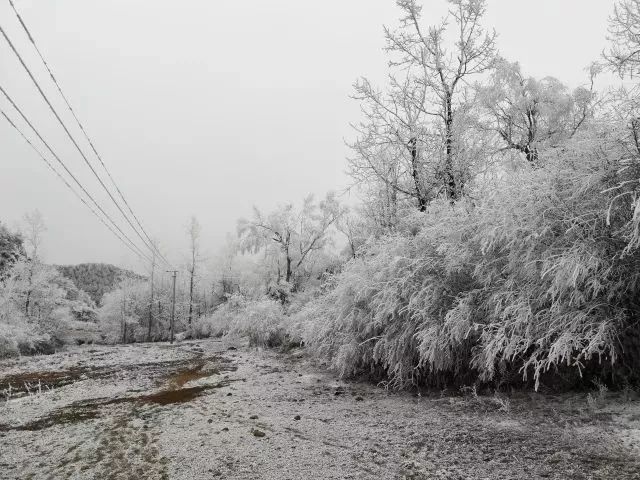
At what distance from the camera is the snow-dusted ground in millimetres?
3385

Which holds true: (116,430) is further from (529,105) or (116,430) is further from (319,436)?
(529,105)

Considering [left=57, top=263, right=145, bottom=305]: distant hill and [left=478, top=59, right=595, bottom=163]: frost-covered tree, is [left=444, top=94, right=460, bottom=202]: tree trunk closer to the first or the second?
[left=478, top=59, right=595, bottom=163]: frost-covered tree

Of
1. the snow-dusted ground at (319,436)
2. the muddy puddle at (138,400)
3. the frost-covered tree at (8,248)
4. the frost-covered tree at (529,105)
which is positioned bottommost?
the muddy puddle at (138,400)

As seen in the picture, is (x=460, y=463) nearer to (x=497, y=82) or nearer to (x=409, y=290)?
(x=409, y=290)

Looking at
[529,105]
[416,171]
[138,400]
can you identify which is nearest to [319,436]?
[138,400]

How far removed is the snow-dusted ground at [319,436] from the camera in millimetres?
3385

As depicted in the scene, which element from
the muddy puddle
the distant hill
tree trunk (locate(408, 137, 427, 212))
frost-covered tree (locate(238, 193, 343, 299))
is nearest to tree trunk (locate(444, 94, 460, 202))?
tree trunk (locate(408, 137, 427, 212))

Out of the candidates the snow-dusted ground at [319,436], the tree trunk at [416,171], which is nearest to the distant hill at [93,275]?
the tree trunk at [416,171]

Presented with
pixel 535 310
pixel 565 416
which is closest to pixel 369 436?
pixel 565 416

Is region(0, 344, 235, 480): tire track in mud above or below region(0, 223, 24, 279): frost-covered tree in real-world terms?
below

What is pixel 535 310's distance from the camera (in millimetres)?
4871

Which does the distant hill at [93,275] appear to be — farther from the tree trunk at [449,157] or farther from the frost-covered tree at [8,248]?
the tree trunk at [449,157]

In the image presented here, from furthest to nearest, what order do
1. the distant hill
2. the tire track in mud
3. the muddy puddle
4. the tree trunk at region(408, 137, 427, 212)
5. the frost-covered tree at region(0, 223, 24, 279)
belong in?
the distant hill, the frost-covered tree at region(0, 223, 24, 279), the tree trunk at region(408, 137, 427, 212), the muddy puddle, the tire track in mud

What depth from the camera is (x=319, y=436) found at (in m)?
4.43
